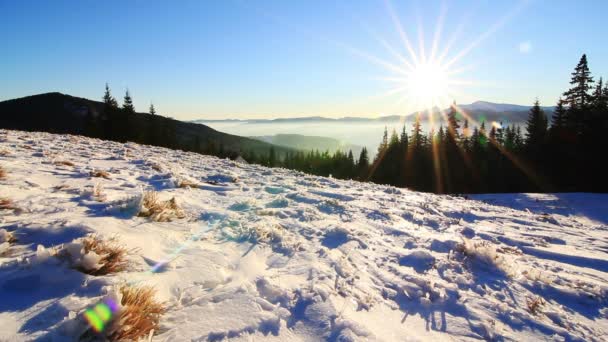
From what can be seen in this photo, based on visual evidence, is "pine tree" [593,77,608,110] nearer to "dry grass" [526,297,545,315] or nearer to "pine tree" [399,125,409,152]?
"pine tree" [399,125,409,152]

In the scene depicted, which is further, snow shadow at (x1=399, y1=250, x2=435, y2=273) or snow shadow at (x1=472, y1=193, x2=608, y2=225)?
snow shadow at (x1=472, y1=193, x2=608, y2=225)

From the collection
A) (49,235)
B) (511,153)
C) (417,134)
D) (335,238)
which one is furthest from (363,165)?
(49,235)

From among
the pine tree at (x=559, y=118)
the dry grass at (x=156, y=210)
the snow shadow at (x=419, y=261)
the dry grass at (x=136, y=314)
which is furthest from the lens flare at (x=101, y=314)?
the pine tree at (x=559, y=118)

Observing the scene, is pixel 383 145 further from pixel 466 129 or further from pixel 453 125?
pixel 453 125

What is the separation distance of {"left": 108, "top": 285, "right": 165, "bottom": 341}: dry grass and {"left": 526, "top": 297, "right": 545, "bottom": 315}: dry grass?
145 inches

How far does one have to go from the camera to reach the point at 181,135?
18950cm

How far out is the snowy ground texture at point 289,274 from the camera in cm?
229

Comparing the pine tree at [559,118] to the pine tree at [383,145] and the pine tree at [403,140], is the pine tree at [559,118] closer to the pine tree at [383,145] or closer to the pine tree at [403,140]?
the pine tree at [403,140]

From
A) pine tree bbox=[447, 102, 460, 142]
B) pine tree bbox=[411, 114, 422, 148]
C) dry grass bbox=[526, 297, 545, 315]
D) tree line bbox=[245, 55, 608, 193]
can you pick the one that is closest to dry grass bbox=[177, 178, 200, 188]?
dry grass bbox=[526, 297, 545, 315]

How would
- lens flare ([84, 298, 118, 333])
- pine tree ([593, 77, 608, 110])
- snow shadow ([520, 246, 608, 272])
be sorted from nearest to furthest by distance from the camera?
lens flare ([84, 298, 118, 333]), snow shadow ([520, 246, 608, 272]), pine tree ([593, 77, 608, 110])

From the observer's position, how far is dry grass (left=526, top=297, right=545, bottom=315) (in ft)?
9.67

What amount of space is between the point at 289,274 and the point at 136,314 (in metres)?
1.71

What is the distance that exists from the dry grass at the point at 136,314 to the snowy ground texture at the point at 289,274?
0.12 metres

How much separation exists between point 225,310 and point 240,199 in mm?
4253
